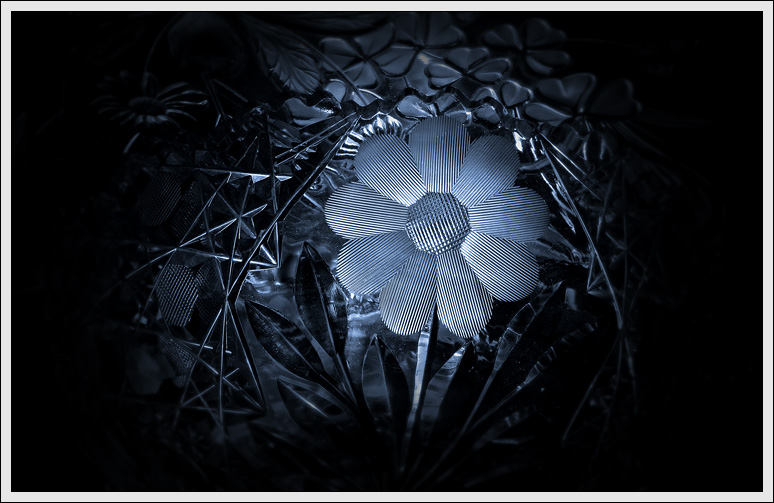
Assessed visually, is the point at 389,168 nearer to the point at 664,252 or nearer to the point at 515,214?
the point at 515,214

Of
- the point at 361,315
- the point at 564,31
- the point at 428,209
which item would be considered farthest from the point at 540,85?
the point at 361,315

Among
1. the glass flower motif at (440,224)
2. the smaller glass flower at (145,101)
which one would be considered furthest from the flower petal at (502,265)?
the smaller glass flower at (145,101)

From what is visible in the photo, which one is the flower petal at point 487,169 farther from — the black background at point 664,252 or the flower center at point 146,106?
the flower center at point 146,106

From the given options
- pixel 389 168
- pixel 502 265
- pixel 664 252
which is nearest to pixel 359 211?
pixel 389 168

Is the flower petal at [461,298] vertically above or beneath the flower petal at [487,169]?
beneath

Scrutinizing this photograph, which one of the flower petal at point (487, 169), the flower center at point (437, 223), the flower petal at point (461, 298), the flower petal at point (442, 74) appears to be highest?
the flower petal at point (442, 74)

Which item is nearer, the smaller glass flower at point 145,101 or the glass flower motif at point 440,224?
the smaller glass flower at point 145,101

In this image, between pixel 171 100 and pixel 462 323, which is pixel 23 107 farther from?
pixel 462 323

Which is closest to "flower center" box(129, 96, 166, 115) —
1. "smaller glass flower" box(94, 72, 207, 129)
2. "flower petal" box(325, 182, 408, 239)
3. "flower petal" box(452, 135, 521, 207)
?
"smaller glass flower" box(94, 72, 207, 129)
